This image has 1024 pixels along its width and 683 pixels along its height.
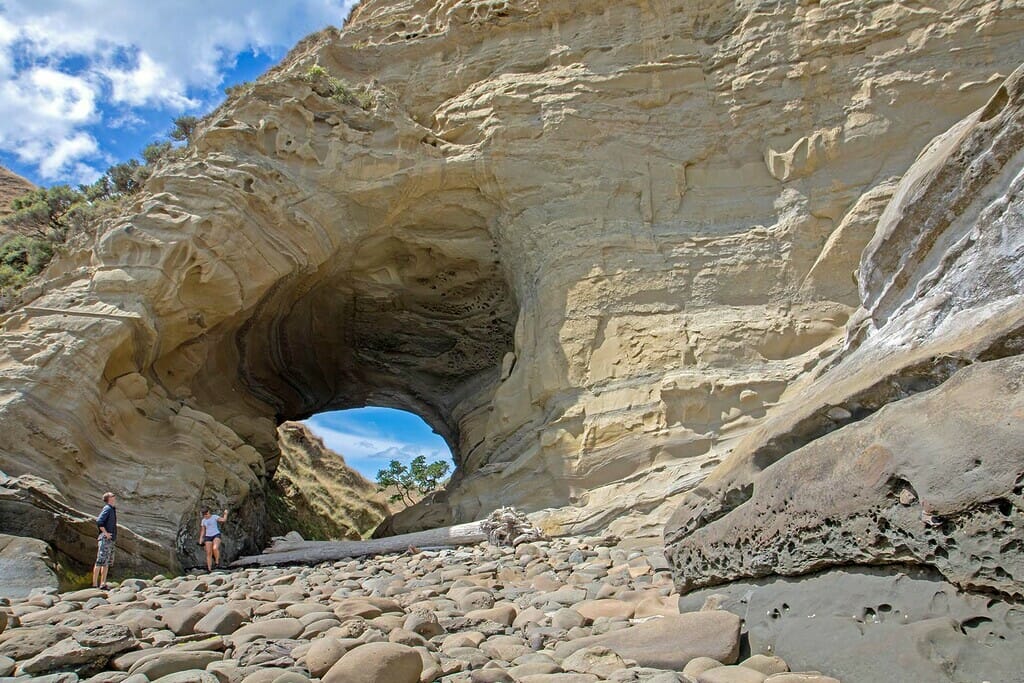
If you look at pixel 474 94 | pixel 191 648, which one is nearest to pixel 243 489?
pixel 474 94

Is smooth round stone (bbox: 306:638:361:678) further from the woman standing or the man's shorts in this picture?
the woman standing

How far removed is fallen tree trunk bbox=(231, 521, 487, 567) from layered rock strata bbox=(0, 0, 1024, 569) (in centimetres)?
85

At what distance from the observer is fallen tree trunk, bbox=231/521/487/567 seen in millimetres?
9234

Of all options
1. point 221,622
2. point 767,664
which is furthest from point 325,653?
point 767,664

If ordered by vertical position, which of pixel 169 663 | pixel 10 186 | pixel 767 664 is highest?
pixel 10 186

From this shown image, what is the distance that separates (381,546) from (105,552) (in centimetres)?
350

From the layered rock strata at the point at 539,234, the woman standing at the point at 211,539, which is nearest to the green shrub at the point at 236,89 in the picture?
the layered rock strata at the point at 539,234

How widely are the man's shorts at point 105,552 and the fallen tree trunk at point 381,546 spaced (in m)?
2.43

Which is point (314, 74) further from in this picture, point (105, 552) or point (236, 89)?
point (105, 552)

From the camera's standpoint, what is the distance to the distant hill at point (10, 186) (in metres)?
23.5

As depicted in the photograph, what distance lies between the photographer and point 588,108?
11227 millimetres

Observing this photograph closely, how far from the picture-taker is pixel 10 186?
24797 mm

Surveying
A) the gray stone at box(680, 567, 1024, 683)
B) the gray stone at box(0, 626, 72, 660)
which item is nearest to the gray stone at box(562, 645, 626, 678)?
the gray stone at box(680, 567, 1024, 683)

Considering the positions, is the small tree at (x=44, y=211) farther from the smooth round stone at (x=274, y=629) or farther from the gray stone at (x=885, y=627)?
the gray stone at (x=885, y=627)
